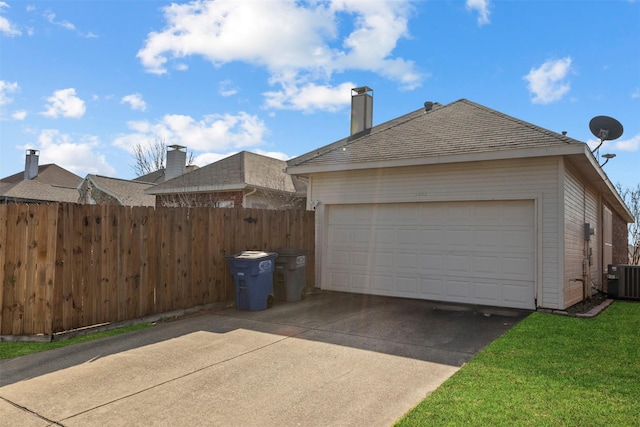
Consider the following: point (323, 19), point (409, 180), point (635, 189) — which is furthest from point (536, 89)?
point (635, 189)

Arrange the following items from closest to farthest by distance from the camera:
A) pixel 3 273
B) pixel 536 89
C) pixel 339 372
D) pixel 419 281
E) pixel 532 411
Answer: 1. pixel 532 411
2. pixel 339 372
3. pixel 3 273
4. pixel 419 281
5. pixel 536 89

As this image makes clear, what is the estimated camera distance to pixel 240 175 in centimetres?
1535

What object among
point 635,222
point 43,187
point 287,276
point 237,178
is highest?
point 43,187

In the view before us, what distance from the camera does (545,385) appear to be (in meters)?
3.97

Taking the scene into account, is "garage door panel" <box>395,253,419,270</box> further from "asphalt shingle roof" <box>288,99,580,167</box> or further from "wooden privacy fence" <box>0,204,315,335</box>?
"wooden privacy fence" <box>0,204,315,335</box>

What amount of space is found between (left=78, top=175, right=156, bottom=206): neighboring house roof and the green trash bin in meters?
12.9

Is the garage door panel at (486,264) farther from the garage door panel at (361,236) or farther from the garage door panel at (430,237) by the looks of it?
the garage door panel at (361,236)

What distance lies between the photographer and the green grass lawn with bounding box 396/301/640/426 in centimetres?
329

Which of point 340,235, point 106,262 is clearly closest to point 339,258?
point 340,235

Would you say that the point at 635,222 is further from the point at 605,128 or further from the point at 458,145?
the point at 458,145

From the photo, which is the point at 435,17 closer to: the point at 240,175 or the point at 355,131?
the point at 355,131

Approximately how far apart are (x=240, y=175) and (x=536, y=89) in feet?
33.0

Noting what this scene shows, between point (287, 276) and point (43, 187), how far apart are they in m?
24.0

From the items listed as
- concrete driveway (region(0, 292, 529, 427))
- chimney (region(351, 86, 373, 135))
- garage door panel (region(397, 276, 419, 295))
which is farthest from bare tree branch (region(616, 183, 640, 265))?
concrete driveway (region(0, 292, 529, 427))
